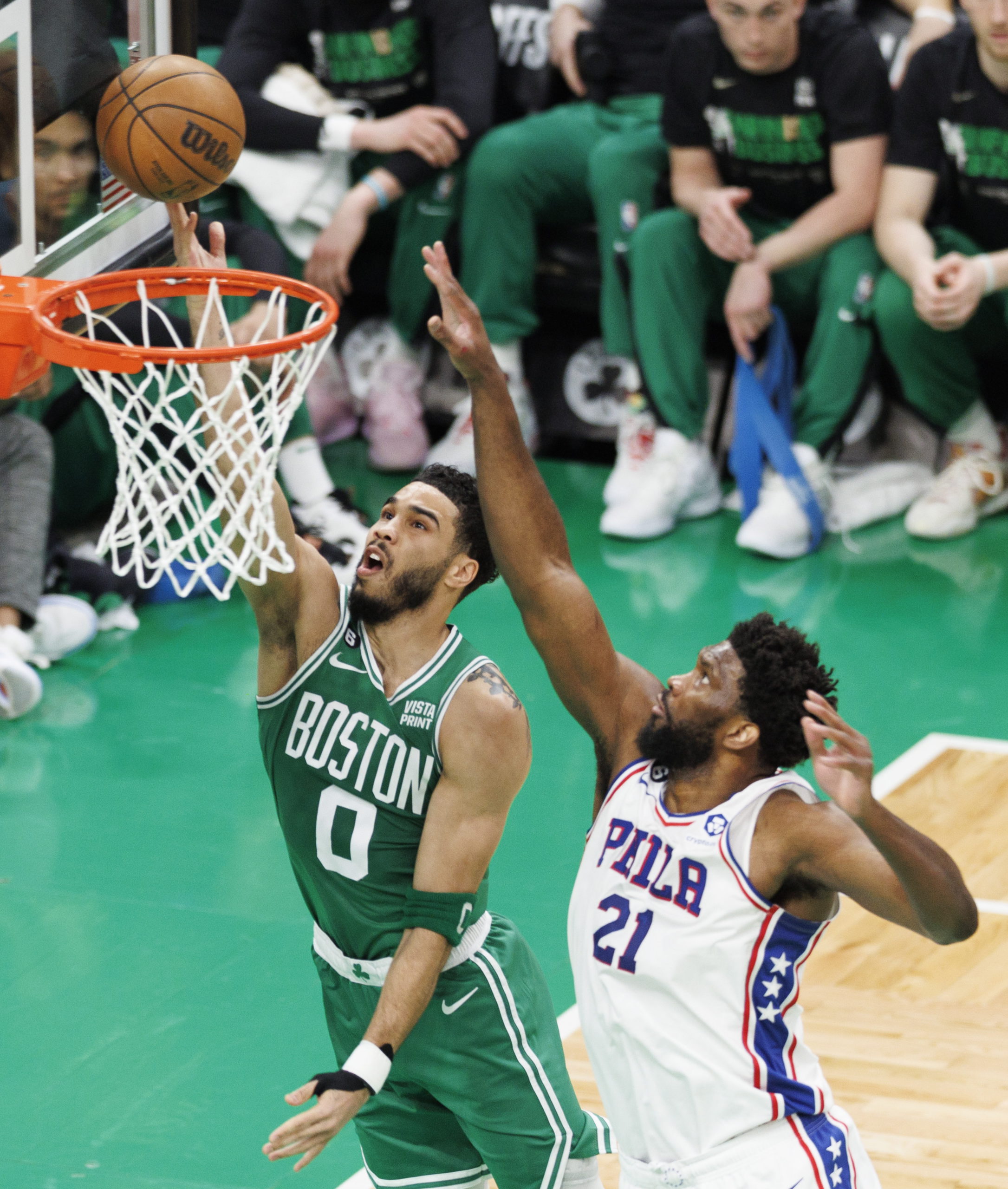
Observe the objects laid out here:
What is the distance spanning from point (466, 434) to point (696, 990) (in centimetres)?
574

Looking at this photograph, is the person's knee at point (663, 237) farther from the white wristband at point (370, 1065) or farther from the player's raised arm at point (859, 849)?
the white wristband at point (370, 1065)

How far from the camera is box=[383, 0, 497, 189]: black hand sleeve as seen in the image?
8.62 metres

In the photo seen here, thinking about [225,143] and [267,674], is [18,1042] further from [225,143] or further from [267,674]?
[225,143]

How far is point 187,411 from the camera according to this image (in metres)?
7.98

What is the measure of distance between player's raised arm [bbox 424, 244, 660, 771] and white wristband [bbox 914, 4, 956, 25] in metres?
5.68

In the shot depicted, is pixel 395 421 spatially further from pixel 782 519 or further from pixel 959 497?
pixel 959 497

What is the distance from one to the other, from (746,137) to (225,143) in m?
4.58

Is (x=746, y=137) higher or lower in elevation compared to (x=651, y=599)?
higher

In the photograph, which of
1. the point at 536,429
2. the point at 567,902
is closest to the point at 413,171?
the point at 536,429

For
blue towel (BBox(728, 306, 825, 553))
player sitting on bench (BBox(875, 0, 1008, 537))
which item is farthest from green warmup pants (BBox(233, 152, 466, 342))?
player sitting on bench (BBox(875, 0, 1008, 537))

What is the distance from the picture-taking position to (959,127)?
786 centimetres

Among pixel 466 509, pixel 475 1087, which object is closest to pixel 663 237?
pixel 466 509

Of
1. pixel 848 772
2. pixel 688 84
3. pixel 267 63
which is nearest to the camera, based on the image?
pixel 848 772

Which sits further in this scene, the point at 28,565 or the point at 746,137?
the point at 746,137
